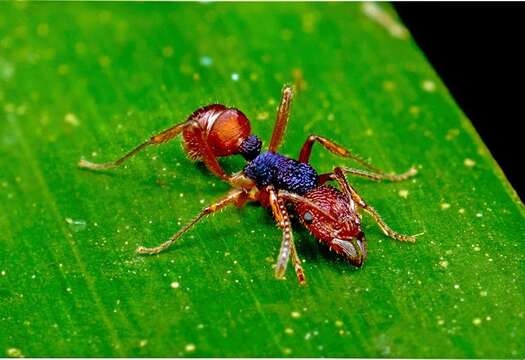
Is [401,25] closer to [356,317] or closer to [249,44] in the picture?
[249,44]

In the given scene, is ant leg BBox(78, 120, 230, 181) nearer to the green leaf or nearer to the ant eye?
the green leaf

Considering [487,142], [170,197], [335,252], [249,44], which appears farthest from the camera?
[249,44]

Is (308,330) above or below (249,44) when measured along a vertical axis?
below

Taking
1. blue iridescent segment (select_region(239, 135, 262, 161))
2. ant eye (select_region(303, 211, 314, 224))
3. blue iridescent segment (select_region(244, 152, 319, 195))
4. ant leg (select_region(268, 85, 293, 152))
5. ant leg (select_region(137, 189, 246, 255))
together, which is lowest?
ant leg (select_region(137, 189, 246, 255))

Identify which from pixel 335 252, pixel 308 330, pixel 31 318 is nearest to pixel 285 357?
pixel 308 330

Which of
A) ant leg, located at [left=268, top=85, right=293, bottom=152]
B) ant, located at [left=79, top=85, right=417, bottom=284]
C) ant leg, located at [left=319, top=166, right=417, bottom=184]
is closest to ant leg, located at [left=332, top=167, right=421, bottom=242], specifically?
ant, located at [left=79, top=85, right=417, bottom=284]

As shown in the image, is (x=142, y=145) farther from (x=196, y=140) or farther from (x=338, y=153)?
(x=338, y=153)
